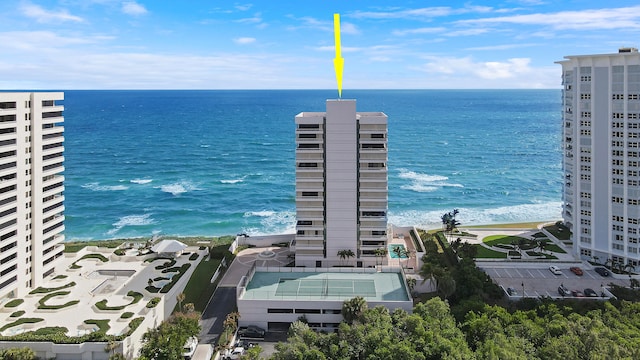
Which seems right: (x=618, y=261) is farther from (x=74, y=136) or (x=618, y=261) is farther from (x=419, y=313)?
(x=74, y=136)

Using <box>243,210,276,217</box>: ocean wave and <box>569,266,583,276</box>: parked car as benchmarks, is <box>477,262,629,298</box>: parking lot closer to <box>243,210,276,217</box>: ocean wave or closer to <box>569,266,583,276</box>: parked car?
<box>569,266,583,276</box>: parked car

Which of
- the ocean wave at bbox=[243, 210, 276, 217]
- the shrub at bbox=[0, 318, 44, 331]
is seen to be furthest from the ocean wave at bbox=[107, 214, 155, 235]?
the shrub at bbox=[0, 318, 44, 331]

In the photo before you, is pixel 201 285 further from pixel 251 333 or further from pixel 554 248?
pixel 554 248

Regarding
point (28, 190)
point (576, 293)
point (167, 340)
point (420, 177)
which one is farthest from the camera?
point (420, 177)

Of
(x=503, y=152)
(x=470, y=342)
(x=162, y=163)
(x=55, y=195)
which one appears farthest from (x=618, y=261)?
(x=162, y=163)

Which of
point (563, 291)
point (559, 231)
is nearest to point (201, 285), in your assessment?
point (563, 291)

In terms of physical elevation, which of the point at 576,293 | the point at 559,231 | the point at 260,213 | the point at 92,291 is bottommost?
the point at 576,293
